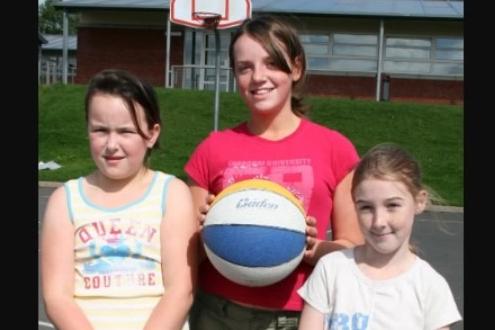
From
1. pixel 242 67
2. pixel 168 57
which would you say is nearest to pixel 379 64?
pixel 168 57

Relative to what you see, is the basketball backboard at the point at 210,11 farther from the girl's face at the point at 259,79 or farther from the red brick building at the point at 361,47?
the red brick building at the point at 361,47

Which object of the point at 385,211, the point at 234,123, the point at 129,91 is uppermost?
the point at 234,123

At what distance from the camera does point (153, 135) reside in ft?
10.3

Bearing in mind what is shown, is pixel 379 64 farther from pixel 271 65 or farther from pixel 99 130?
pixel 99 130

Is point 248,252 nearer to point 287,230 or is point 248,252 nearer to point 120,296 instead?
point 287,230

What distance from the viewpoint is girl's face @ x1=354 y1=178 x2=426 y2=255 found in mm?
2924

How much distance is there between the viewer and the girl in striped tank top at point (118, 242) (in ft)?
9.80

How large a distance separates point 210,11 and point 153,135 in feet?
30.4

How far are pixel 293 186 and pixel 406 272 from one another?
1.80ft

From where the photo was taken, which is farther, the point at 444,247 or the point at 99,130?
the point at 444,247

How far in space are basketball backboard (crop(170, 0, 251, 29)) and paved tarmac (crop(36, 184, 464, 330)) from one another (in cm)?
370

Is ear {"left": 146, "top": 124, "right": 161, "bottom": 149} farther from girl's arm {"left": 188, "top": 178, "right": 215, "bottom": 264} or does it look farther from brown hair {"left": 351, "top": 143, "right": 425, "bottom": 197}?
brown hair {"left": 351, "top": 143, "right": 425, "bottom": 197}

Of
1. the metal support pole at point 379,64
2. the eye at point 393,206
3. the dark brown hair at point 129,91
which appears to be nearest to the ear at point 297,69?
the dark brown hair at point 129,91

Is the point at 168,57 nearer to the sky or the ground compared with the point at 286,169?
nearer to the sky
